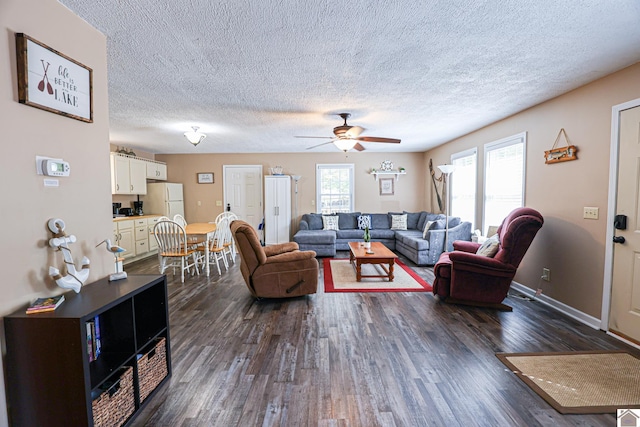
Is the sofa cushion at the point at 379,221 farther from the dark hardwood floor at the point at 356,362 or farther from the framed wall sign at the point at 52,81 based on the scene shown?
the framed wall sign at the point at 52,81

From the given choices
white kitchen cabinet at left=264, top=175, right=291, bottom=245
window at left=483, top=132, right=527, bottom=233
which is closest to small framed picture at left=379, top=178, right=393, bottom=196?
white kitchen cabinet at left=264, top=175, right=291, bottom=245

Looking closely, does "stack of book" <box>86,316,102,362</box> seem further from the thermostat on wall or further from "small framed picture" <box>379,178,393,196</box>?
"small framed picture" <box>379,178,393,196</box>

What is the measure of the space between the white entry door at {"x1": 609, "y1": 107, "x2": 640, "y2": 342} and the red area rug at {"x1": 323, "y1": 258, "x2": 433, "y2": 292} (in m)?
1.81

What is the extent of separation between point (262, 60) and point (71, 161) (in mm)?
1574

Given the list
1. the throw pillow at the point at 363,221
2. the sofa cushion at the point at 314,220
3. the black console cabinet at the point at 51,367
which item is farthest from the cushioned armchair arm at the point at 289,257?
the throw pillow at the point at 363,221

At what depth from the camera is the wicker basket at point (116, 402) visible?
54.2 inches

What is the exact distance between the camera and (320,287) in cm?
404

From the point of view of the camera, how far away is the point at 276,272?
11.4 ft

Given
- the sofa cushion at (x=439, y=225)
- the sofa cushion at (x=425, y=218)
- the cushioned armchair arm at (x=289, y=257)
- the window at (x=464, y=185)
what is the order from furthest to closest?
the sofa cushion at (x=425, y=218) < the sofa cushion at (x=439, y=225) < the window at (x=464, y=185) < the cushioned armchair arm at (x=289, y=257)

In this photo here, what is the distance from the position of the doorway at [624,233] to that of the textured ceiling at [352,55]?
57cm

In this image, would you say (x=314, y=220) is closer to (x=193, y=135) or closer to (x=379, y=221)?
(x=379, y=221)

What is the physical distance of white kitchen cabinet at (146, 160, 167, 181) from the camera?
20.8 ft

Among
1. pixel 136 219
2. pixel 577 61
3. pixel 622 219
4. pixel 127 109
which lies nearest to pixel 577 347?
pixel 622 219

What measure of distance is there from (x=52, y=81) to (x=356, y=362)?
2671 millimetres
